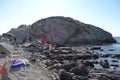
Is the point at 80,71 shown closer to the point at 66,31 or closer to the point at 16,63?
the point at 16,63

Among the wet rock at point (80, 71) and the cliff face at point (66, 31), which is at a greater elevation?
the cliff face at point (66, 31)

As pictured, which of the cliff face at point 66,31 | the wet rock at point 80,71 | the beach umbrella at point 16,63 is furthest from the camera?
the cliff face at point 66,31

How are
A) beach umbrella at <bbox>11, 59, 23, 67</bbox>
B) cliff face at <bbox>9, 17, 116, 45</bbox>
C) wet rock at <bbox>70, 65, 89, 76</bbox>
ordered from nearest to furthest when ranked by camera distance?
beach umbrella at <bbox>11, 59, 23, 67</bbox> → wet rock at <bbox>70, 65, 89, 76</bbox> → cliff face at <bbox>9, 17, 116, 45</bbox>

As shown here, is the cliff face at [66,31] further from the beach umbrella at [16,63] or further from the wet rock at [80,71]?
the beach umbrella at [16,63]

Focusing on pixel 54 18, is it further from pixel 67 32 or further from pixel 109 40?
pixel 109 40

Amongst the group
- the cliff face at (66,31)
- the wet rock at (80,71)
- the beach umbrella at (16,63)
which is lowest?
the wet rock at (80,71)

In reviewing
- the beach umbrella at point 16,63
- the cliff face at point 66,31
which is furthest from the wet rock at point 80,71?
the cliff face at point 66,31

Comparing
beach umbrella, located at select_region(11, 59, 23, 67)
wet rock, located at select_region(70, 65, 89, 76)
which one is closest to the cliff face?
wet rock, located at select_region(70, 65, 89, 76)

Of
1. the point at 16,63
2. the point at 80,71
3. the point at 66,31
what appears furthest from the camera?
the point at 66,31

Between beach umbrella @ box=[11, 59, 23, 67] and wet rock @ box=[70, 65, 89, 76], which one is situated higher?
beach umbrella @ box=[11, 59, 23, 67]

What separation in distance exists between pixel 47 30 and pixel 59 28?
5.45m

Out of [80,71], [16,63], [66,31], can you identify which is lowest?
[80,71]

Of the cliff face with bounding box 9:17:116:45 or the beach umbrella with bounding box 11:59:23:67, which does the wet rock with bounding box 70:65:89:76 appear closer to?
the beach umbrella with bounding box 11:59:23:67

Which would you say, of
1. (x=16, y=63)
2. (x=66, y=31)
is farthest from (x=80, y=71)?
(x=66, y=31)
